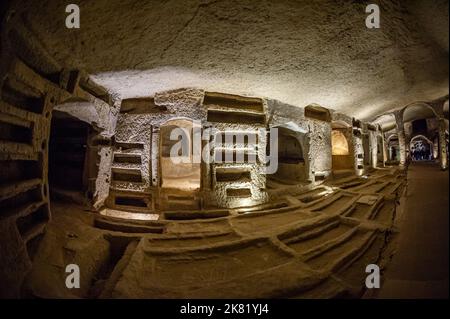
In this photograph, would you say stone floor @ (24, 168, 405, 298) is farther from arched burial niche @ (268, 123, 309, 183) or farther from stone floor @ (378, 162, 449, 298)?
arched burial niche @ (268, 123, 309, 183)

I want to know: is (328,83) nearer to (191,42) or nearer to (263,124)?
(263,124)

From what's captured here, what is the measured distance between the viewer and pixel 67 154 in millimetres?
6133

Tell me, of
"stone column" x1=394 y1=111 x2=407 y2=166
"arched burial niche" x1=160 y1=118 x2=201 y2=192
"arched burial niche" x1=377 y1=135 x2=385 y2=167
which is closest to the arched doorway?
"arched burial niche" x1=160 y1=118 x2=201 y2=192

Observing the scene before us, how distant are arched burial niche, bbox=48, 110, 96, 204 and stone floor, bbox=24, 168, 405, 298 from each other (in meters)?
0.95

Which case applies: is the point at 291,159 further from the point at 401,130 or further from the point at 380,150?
the point at 380,150

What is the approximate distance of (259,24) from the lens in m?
3.25

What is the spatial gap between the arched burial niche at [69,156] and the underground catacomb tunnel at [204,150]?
0.18 feet

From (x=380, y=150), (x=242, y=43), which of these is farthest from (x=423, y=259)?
(x=380, y=150)

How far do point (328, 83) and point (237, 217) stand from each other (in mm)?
4116

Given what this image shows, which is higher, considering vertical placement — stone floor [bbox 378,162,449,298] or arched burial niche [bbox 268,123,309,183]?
arched burial niche [bbox 268,123,309,183]

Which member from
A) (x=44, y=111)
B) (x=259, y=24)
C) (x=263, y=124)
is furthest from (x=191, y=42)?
(x=263, y=124)

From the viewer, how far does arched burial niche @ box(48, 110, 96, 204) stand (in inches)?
222

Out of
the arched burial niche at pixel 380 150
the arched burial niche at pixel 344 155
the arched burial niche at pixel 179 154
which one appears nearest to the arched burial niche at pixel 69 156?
the arched burial niche at pixel 179 154

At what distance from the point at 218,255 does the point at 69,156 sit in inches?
211
